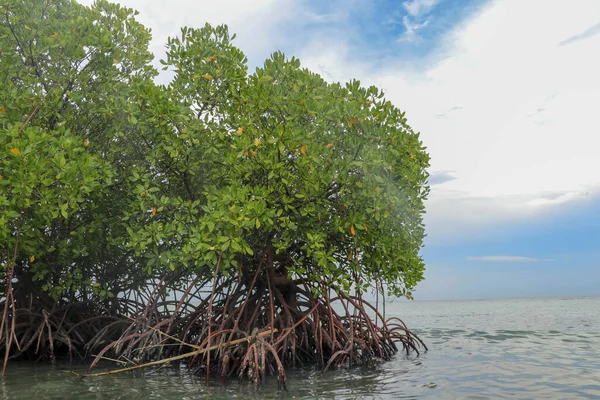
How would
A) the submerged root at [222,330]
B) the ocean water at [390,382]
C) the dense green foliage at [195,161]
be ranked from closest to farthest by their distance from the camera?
the ocean water at [390,382] → the dense green foliage at [195,161] → the submerged root at [222,330]

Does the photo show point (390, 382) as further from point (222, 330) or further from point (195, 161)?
point (195, 161)

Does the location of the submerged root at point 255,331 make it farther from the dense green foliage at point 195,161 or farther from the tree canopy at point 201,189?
the dense green foliage at point 195,161

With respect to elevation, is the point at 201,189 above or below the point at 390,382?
above

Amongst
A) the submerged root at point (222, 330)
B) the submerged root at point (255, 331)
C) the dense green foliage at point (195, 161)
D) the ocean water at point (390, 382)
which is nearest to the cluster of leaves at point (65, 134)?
the dense green foliage at point (195, 161)

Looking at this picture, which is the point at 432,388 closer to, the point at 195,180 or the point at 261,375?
the point at 261,375

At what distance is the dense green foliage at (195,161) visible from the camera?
833 cm

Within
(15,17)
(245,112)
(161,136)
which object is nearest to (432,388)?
(245,112)

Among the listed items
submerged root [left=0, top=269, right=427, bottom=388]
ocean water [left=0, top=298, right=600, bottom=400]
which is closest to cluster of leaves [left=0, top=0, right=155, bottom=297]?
submerged root [left=0, top=269, right=427, bottom=388]

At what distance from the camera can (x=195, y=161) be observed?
969 centimetres

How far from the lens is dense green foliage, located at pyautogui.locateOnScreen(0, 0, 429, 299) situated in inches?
328

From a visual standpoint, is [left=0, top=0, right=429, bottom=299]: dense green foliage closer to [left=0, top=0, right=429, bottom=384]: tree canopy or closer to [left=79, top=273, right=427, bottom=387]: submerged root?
[left=0, top=0, right=429, bottom=384]: tree canopy

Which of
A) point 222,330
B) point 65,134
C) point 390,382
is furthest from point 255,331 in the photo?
point 65,134

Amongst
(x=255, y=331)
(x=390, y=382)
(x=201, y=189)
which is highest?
(x=201, y=189)

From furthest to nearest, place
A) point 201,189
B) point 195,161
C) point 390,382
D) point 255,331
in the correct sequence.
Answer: point 201,189 < point 195,161 < point 255,331 < point 390,382
